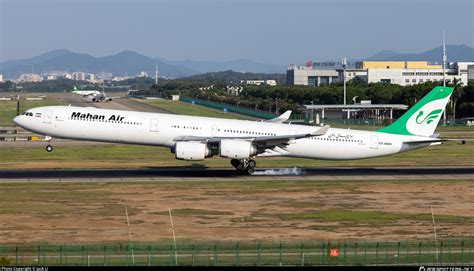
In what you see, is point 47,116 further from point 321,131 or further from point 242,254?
point 242,254

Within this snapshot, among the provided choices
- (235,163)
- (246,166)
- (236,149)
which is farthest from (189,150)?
(235,163)

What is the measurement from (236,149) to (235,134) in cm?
297

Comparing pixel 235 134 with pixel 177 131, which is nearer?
pixel 177 131

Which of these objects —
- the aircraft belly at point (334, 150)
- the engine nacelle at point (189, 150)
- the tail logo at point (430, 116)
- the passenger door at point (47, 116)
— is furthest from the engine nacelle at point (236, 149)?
the passenger door at point (47, 116)

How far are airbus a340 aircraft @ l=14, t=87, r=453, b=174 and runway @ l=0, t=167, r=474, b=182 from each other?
5.31 feet

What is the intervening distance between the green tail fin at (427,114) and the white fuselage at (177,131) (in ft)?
2.62

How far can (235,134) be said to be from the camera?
70.0m

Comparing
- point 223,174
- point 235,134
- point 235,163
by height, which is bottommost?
point 223,174

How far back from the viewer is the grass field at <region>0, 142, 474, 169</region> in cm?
7881

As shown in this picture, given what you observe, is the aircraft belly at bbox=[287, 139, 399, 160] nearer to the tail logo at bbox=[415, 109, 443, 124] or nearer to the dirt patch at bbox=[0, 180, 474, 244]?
the tail logo at bbox=[415, 109, 443, 124]

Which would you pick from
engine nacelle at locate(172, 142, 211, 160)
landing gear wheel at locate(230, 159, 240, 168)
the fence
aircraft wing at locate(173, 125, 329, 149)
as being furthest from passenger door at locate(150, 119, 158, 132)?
the fence

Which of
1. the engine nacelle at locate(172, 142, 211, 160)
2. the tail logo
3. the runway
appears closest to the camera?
the engine nacelle at locate(172, 142, 211, 160)

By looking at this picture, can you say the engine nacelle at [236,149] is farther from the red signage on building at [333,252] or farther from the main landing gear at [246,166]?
the red signage on building at [333,252]

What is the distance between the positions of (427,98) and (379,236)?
28.9m
